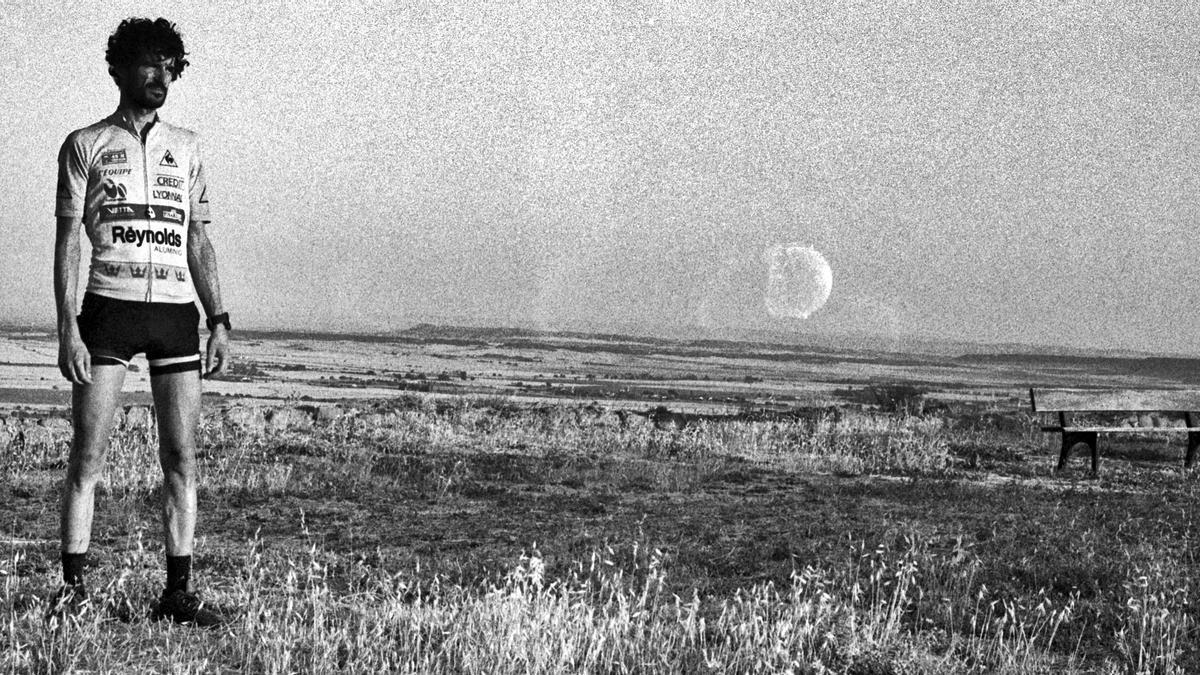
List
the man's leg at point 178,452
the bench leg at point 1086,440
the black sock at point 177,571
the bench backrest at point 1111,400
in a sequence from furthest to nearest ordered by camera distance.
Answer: the bench backrest at point 1111,400 → the bench leg at point 1086,440 → the black sock at point 177,571 → the man's leg at point 178,452

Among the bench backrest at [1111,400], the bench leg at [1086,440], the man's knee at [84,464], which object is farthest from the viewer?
the bench backrest at [1111,400]

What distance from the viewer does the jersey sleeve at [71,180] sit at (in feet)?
15.4

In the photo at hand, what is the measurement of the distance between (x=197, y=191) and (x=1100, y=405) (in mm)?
13436

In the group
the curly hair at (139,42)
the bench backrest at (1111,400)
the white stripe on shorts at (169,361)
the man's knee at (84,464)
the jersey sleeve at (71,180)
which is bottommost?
the bench backrest at (1111,400)

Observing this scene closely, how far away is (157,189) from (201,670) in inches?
81.0

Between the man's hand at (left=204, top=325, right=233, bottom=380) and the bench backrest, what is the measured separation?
38.6ft

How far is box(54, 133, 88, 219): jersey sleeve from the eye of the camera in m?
4.69

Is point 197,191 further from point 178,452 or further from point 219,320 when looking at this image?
point 178,452

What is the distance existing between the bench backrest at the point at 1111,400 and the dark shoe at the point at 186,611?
39.0 feet

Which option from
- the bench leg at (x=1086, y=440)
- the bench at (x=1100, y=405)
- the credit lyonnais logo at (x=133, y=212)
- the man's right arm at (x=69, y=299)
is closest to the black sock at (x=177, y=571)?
the man's right arm at (x=69, y=299)

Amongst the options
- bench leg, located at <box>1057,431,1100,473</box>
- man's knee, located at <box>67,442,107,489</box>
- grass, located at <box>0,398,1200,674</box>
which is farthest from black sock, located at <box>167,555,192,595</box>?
bench leg, located at <box>1057,431,1100,473</box>

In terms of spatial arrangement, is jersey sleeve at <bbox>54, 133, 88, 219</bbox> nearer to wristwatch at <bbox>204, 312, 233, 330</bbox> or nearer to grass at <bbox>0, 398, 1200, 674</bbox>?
wristwatch at <bbox>204, 312, 233, 330</bbox>

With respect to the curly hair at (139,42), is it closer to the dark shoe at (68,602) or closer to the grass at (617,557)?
the dark shoe at (68,602)

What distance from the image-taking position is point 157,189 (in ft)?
15.8
